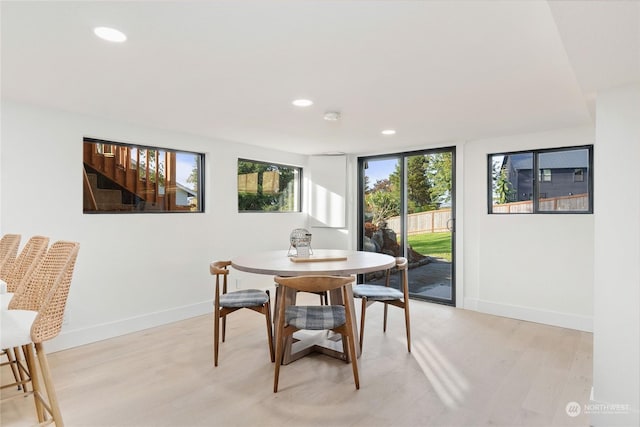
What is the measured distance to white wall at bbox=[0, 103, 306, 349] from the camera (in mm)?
2975

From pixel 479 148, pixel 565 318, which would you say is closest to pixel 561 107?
pixel 479 148

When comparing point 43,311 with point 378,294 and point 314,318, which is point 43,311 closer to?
point 314,318

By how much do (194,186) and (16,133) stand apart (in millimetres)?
1742

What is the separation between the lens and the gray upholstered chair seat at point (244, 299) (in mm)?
2789

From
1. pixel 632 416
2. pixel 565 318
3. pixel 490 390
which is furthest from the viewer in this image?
pixel 565 318

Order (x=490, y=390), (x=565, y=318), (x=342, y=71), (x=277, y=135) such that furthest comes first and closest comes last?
1. (x=277, y=135)
2. (x=565, y=318)
3. (x=490, y=390)
4. (x=342, y=71)

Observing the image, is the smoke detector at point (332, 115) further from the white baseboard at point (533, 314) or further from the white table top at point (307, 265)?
the white baseboard at point (533, 314)

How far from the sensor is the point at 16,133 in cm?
292

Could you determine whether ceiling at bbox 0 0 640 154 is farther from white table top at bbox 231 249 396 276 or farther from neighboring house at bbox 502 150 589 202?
white table top at bbox 231 249 396 276

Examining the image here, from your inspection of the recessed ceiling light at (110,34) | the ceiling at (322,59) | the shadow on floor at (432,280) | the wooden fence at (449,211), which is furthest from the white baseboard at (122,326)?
the wooden fence at (449,211)

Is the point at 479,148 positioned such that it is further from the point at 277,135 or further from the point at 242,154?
the point at 242,154

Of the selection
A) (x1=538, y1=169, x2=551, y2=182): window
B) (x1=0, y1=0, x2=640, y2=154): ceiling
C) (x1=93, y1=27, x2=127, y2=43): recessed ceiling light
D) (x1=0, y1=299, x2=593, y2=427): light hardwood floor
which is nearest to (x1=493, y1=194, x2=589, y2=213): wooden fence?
(x1=538, y1=169, x2=551, y2=182): window

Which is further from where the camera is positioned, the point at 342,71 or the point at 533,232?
the point at 533,232

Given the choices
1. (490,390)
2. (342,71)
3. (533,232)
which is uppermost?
(342,71)
